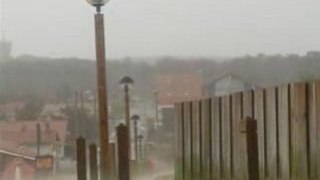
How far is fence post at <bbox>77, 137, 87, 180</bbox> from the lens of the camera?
6136 millimetres

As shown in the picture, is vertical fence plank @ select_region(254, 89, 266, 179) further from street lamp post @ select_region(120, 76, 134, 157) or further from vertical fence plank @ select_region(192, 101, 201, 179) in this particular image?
street lamp post @ select_region(120, 76, 134, 157)

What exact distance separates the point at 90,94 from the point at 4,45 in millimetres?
1201

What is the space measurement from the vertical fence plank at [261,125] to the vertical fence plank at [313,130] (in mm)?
553

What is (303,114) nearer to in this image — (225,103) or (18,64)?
Answer: (225,103)

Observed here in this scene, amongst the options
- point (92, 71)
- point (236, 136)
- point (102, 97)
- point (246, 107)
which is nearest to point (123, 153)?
point (102, 97)

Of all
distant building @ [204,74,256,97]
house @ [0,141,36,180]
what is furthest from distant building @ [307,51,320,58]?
house @ [0,141,36,180]

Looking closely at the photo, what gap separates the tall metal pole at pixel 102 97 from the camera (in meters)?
5.94

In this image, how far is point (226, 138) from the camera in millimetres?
5516

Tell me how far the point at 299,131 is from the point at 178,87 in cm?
259

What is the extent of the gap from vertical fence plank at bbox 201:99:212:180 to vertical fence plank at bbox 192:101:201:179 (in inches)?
5.5

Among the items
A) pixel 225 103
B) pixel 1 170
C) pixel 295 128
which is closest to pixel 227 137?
pixel 225 103

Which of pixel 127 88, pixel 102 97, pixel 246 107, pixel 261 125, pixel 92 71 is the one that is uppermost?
pixel 92 71

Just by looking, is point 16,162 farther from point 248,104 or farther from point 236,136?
point 248,104

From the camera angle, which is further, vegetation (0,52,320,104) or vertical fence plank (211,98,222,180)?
vegetation (0,52,320,104)
